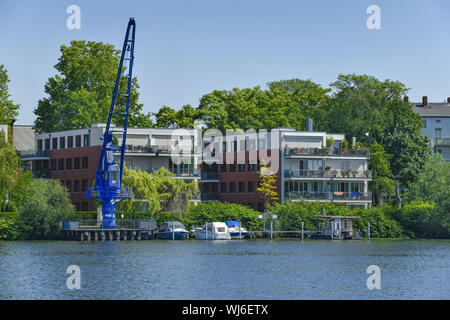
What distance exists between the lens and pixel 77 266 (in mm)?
79062

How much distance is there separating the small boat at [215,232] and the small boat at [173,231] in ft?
7.69

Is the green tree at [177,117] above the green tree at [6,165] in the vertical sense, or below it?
above

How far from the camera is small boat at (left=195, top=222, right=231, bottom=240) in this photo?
117m

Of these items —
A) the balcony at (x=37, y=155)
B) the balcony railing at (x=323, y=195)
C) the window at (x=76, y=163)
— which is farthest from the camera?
the balcony at (x=37, y=155)

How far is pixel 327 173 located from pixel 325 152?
114 inches

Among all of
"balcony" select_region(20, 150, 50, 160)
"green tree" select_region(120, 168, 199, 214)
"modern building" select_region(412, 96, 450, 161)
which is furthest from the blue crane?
"modern building" select_region(412, 96, 450, 161)

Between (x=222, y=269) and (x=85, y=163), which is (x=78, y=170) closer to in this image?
(x=85, y=163)

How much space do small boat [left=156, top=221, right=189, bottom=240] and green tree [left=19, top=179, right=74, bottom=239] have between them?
431 inches

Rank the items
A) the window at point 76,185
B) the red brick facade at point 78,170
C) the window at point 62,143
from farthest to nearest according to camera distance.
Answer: the window at point 62,143
the window at point 76,185
the red brick facade at point 78,170

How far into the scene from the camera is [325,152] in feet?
438

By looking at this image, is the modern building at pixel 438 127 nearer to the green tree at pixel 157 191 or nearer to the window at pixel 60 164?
the green tree at pixel 157 191

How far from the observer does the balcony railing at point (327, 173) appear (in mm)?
131375
